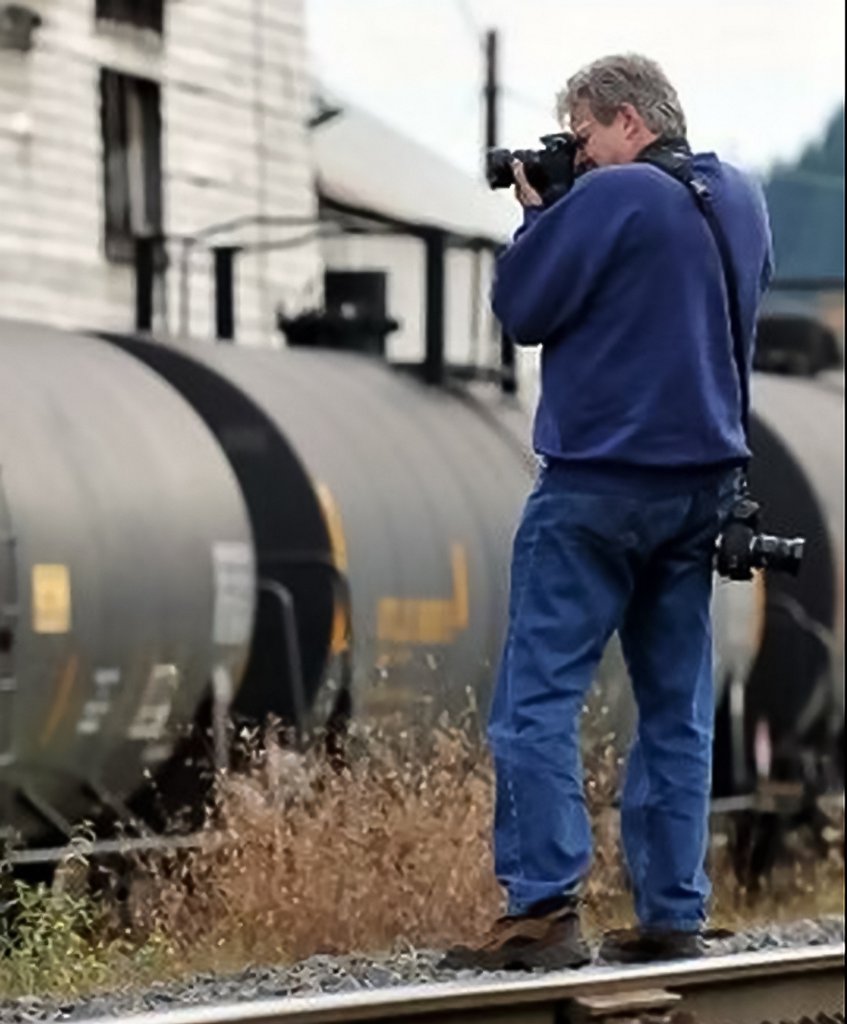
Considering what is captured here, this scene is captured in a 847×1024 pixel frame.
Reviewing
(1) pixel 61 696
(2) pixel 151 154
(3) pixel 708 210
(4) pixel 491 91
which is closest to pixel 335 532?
(1) pixel 61 696

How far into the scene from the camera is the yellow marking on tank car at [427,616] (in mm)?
12820

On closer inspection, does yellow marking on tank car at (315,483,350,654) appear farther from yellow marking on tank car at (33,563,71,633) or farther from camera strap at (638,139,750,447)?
camera strap at (638,139,750,447)

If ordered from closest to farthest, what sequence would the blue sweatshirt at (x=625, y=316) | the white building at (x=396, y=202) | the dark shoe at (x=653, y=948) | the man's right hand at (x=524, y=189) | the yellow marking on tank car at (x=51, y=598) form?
the blue sweatshirt at (x=625, y=316), the man's right hand at (x=524, y=189), the dark shoe at (x=653, y=948), the yellow marking on tank car at (x=51, y=598), the white building at (x=396, y=202)

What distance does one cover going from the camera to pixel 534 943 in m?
5.57

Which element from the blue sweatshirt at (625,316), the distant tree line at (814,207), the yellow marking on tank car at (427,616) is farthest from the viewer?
the distant tree line at (814,207)

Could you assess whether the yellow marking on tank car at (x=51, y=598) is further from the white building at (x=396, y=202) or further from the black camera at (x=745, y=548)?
the white building at (x=396, y=202)

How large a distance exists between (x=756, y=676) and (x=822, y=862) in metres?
2.55

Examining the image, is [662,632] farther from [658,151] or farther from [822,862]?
[822,862]

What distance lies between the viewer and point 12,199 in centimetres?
2088

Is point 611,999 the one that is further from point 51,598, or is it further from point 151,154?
point 151,154

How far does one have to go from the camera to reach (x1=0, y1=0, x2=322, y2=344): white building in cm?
2120

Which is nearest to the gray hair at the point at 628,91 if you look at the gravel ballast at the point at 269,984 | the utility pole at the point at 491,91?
the gravel ballast at the point at 269,984

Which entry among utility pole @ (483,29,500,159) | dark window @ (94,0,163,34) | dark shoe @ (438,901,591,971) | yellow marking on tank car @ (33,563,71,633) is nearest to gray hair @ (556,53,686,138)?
dark shoe @ (438,901,591,971)

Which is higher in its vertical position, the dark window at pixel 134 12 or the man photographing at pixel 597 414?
the dark window at pixel 134 12
